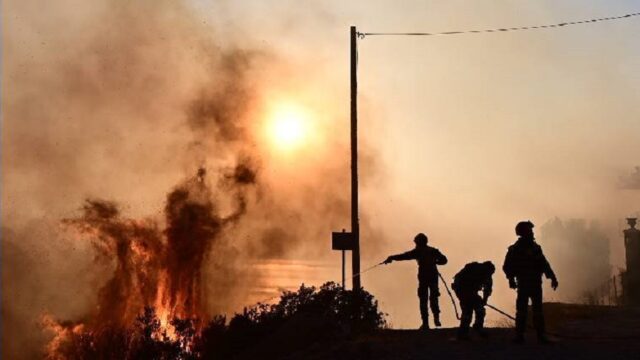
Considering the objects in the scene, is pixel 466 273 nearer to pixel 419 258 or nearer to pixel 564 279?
pixel 419 258

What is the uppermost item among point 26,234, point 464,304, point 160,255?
point 26,234

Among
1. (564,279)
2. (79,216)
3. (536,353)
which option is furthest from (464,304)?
(564,279)

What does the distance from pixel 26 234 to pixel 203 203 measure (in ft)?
376

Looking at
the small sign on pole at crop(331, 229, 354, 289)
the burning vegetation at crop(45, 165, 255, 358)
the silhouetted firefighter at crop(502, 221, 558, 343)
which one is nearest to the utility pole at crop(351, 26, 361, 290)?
the small sign on pole at crop(331, 229, 354, 289)

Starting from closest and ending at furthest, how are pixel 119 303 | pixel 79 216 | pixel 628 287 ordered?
pixel 628 287 < pixel 119 303 < pixel 79 216

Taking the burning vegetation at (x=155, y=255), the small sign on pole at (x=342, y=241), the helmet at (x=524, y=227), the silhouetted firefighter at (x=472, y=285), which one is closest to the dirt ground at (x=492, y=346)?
the silhouetted firefighter at (x=472, y=285)

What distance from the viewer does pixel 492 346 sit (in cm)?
1196

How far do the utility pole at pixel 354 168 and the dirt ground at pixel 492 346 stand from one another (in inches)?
109

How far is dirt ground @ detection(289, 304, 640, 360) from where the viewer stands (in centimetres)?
1103

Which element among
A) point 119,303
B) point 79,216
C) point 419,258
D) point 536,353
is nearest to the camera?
point 536,353

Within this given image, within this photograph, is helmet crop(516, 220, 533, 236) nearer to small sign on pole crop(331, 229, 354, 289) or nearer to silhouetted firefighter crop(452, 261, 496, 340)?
silhouetted firefighter crop(452, 261, 496, 340)

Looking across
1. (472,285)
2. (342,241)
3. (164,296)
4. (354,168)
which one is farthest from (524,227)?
(164,296)

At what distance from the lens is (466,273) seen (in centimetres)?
1277

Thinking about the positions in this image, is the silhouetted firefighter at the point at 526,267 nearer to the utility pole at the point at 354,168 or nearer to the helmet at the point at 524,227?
the helmet at the point at 524,227
